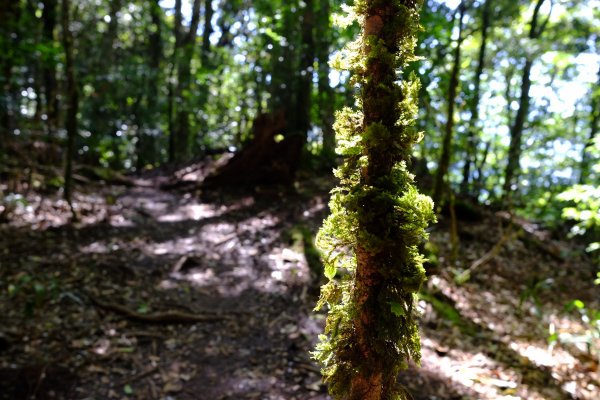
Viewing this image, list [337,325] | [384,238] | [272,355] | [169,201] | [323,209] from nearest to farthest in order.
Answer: [384,238], [337,325], [272,355], [323,209], [169,201]

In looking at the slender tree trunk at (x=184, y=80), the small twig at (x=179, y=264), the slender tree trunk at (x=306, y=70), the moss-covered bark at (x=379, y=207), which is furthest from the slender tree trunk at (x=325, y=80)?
the moss-covered bark at (x=379, y=207)

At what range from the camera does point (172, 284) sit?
20.0 feet

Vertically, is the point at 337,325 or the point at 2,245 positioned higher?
the point at 337,325

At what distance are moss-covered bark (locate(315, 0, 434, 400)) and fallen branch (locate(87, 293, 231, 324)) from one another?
3779 millimetres

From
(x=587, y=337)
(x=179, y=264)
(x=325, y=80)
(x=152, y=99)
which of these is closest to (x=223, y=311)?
(x=179, y=264)

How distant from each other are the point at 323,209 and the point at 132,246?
12.1 ft

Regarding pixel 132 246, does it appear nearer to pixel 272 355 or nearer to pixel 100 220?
pixel 100 220

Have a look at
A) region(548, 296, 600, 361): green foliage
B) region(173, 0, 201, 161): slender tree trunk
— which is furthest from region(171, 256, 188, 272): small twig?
region(173, 0, 201, 161): slender tree trunk

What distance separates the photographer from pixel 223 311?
5516 mm

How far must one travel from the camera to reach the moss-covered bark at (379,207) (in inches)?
62.5

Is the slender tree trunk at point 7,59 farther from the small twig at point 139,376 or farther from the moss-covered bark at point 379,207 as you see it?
the moss-covered bark at point 379,207

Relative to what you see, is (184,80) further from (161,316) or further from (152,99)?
(161,316)

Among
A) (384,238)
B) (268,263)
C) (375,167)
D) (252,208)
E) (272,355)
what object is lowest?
(272,355)

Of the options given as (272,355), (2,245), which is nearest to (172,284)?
(272,355)
